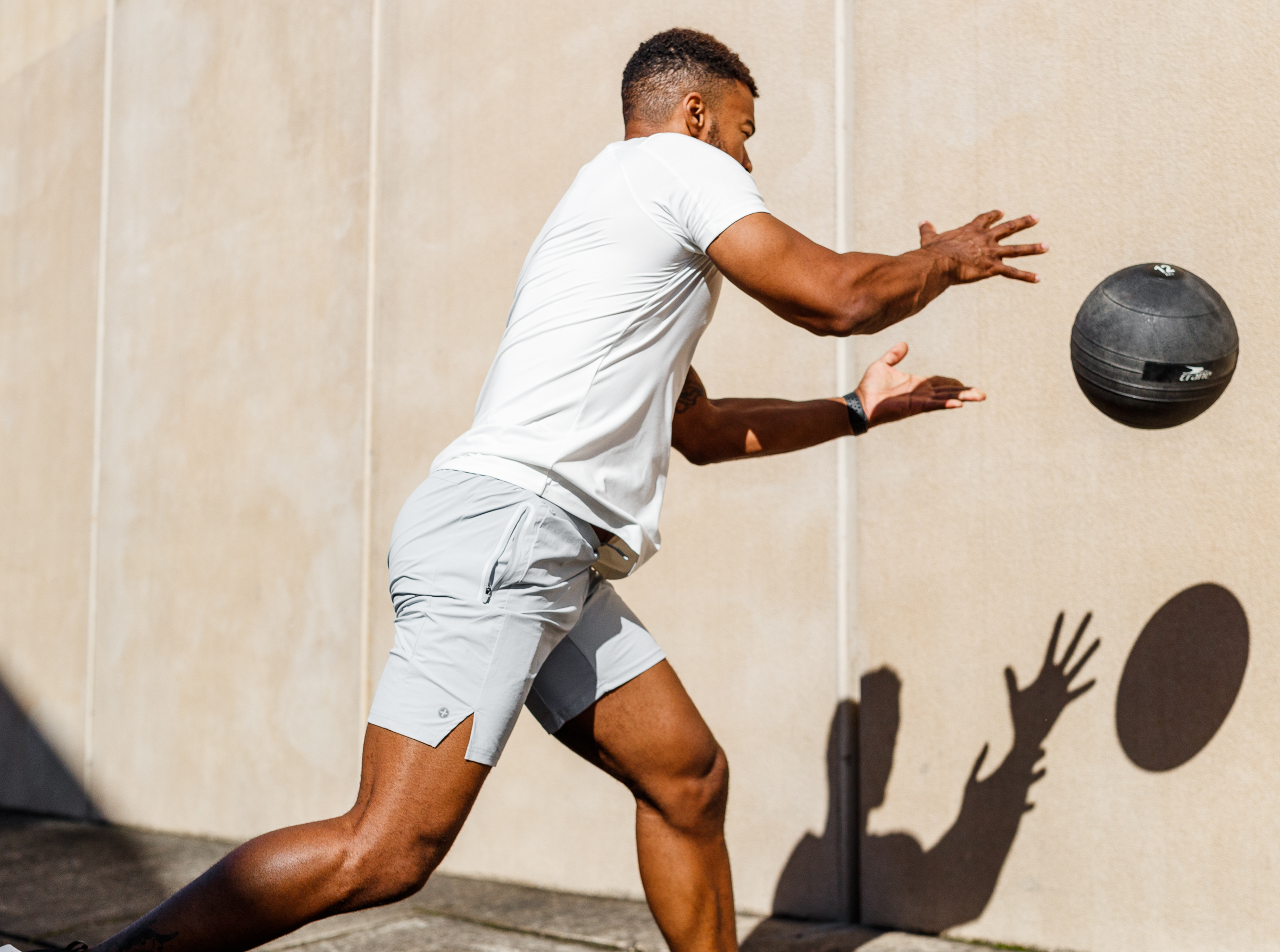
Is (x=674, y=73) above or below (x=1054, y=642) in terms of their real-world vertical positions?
above

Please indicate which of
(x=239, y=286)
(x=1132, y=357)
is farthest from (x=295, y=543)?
(x=1132, y=357)

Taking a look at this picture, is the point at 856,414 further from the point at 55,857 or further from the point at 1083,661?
the point at 55,857

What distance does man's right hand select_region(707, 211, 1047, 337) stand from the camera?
2.12 m

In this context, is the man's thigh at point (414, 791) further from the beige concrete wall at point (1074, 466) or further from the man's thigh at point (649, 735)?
the beige concrete wall at point (1074, 466)

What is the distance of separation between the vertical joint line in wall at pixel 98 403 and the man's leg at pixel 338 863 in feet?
15.7

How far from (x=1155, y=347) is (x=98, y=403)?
216 inches

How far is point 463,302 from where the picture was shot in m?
4.74

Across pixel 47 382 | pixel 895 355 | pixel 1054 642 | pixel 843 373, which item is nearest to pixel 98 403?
pixel 47 382

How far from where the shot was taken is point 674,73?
2.44 meters

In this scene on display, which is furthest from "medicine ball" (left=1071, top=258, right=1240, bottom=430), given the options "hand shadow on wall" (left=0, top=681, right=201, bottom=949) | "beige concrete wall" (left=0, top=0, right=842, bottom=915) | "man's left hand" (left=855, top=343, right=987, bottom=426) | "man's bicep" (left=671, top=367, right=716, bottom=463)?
"hand shadow on wall" (left=0, top=681, right=201, bottom=949)

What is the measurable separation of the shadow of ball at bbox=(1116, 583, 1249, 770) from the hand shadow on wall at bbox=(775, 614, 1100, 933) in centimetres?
13

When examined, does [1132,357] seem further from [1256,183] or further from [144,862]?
[144,862]

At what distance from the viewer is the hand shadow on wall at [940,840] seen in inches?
127

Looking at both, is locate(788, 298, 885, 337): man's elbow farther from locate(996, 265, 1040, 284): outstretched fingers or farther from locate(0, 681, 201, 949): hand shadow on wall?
locate(0, 681, 201, 949): hand shadow on wall
